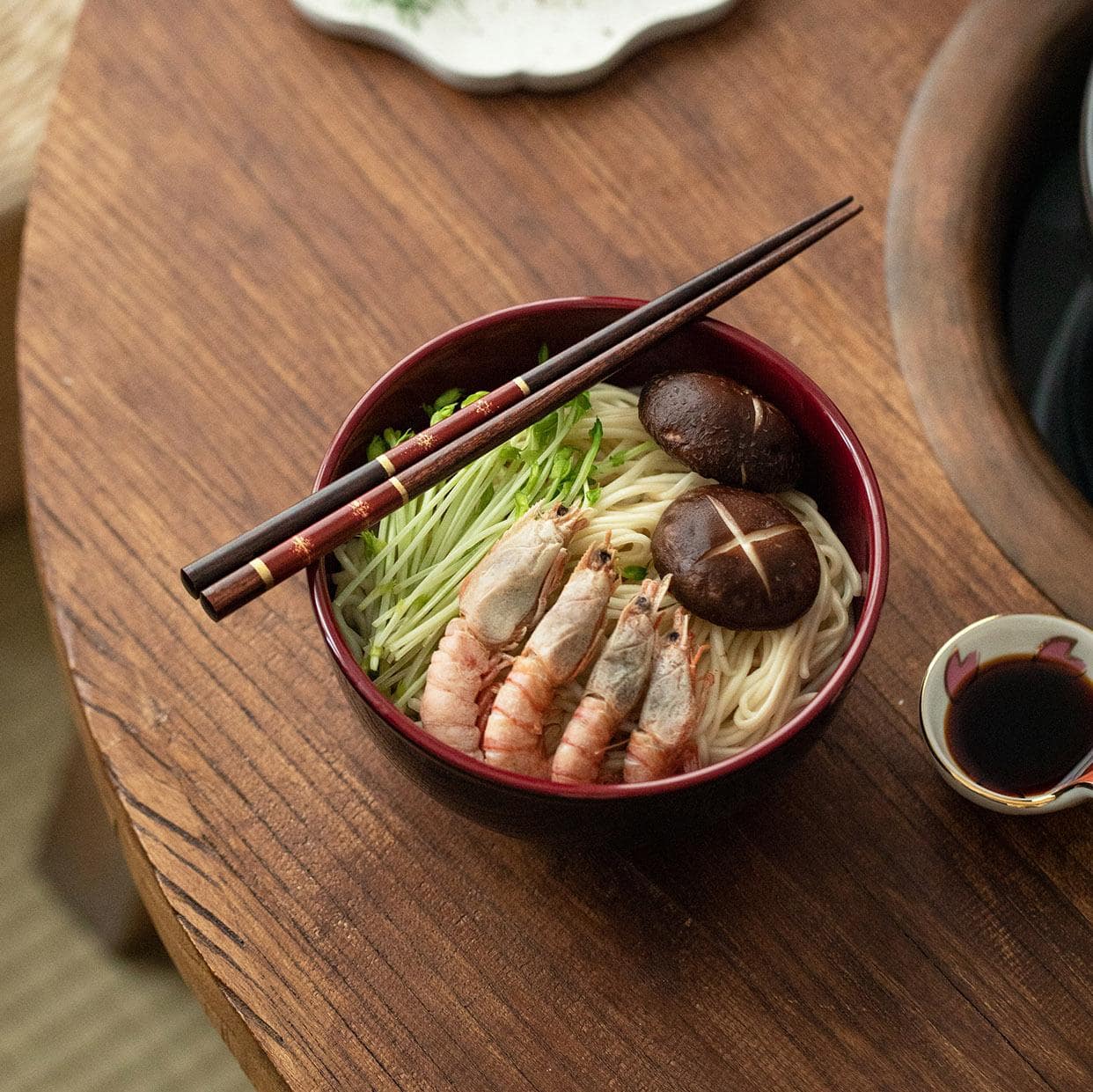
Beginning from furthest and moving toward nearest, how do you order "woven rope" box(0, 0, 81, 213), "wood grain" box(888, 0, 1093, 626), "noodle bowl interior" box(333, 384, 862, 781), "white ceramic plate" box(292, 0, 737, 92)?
1. "woven rope" box(0, 0, 81, 213)
2. "white ceramic plate" box(292, 0, 737, 92)
3. "wood grain" box(888, 0, 1093, 626)
4. "noodle bowl interior" box(333, 384, 862, 781)

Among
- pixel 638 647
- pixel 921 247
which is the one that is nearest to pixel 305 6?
pixel 921 247

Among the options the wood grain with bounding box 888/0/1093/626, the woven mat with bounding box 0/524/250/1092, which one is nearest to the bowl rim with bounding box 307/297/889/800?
the wood grain with bounding box 888/0/1093/626

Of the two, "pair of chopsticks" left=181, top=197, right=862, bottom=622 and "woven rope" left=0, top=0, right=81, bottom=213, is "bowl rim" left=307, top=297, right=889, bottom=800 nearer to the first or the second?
"pair of chopsticks" left=181, top=197, right=862, bottom=622

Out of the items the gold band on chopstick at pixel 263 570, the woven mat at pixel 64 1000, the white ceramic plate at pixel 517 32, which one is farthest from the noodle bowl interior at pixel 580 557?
the woven mat at pixel 64 1000

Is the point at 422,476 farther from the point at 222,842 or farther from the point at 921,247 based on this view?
the point at 921,247

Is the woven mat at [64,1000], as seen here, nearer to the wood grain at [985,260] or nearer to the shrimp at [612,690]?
the shrimp at [612,690]

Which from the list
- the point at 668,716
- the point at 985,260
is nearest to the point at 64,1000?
the point at 668,716
